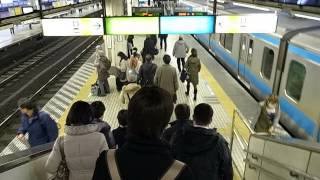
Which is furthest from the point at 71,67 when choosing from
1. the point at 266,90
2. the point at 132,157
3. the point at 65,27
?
the point at 132,157

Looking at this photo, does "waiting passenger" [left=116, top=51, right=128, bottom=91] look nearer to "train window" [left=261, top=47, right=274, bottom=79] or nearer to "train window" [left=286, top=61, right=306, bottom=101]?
"train window" [left=261, top=47, right=274, bottom=79]

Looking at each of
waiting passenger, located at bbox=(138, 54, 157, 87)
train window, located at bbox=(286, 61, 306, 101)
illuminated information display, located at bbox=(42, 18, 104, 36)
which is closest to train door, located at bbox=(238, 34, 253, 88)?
train window, located at bbox=(286, 61, 306, 101)

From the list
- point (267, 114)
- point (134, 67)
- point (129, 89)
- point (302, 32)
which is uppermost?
point (302, 32)

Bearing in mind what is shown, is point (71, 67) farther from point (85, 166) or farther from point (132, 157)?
point (132, 157)

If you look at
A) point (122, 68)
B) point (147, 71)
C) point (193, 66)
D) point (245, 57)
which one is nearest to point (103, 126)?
point (147, 71)

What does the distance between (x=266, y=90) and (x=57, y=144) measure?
21.6 feet

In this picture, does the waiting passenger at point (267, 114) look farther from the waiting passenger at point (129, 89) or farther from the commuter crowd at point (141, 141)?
the waiting passenger at point (129, 89)

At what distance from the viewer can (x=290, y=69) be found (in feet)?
23.1

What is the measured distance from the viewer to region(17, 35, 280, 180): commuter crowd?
1559 millimetres

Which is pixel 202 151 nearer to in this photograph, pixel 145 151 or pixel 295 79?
pixel 145 151

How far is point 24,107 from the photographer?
4.43m

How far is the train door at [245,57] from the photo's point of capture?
984 cm

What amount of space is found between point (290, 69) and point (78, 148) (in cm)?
552

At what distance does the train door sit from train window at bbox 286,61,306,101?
279cm
